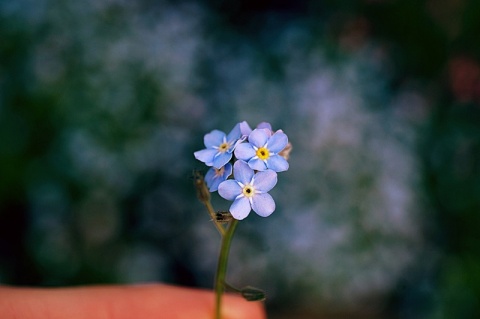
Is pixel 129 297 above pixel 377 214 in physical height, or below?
below

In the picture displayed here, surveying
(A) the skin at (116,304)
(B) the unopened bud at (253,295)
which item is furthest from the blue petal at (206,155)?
(A) the skin at (116,304)

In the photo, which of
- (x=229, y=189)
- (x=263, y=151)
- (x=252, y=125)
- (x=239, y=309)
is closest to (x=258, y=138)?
(x=263, y=151)

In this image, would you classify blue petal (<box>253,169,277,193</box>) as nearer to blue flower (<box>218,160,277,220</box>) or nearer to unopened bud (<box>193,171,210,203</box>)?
blue flower (<box>218,160,277,220</box>)

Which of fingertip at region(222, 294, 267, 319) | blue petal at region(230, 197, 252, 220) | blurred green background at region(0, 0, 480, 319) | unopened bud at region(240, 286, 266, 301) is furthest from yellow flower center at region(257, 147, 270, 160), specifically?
blurred green background at region(0, 0, 480, 319)

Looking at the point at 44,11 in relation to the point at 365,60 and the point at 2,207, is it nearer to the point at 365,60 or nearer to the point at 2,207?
the point at 2,207

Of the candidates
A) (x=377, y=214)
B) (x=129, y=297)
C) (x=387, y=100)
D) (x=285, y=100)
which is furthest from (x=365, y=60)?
(x=129, y=297)

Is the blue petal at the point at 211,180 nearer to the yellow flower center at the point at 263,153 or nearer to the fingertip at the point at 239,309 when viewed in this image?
the yellow flower center at the point at 263,153

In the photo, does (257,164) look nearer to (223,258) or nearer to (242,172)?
(242,172)
